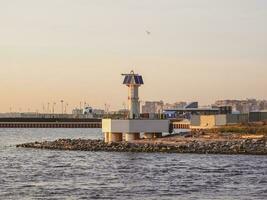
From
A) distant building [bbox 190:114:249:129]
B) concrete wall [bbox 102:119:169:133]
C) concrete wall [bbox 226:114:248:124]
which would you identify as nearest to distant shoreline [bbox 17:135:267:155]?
concrete wall [bbox 102:119:169:133]

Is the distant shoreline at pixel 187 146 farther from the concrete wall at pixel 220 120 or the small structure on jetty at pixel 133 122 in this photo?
the concrete wall at pixel 220 120

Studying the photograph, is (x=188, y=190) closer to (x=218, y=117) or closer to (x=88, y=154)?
(x=88, y=154)

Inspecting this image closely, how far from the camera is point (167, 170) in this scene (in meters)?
44.9

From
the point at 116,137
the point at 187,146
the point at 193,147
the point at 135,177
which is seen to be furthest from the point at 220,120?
the point at 135,177

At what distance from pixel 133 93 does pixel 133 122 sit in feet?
8.86

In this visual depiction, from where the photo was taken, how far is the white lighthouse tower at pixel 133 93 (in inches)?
2630

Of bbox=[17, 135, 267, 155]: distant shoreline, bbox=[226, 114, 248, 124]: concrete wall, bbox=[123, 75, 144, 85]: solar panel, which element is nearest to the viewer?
bbox=[17, 135, 267, 155]: distant shoreline

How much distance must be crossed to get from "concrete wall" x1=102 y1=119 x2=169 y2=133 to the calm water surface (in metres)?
7.32

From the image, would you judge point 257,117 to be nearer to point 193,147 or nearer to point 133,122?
point 133,122

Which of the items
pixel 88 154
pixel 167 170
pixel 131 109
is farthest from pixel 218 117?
pixel 167 170

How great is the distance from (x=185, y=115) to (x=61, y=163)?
148 meters

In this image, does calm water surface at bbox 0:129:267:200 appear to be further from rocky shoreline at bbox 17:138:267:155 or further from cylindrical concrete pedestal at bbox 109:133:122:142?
cylindrical concrete pedestal at bbox 109:133:122:142

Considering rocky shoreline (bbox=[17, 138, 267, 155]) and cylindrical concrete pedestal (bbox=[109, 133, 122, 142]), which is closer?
rocky shoreline (bbox=[17, 138, 267, 155])

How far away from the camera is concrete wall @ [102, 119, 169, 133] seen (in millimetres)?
66250
